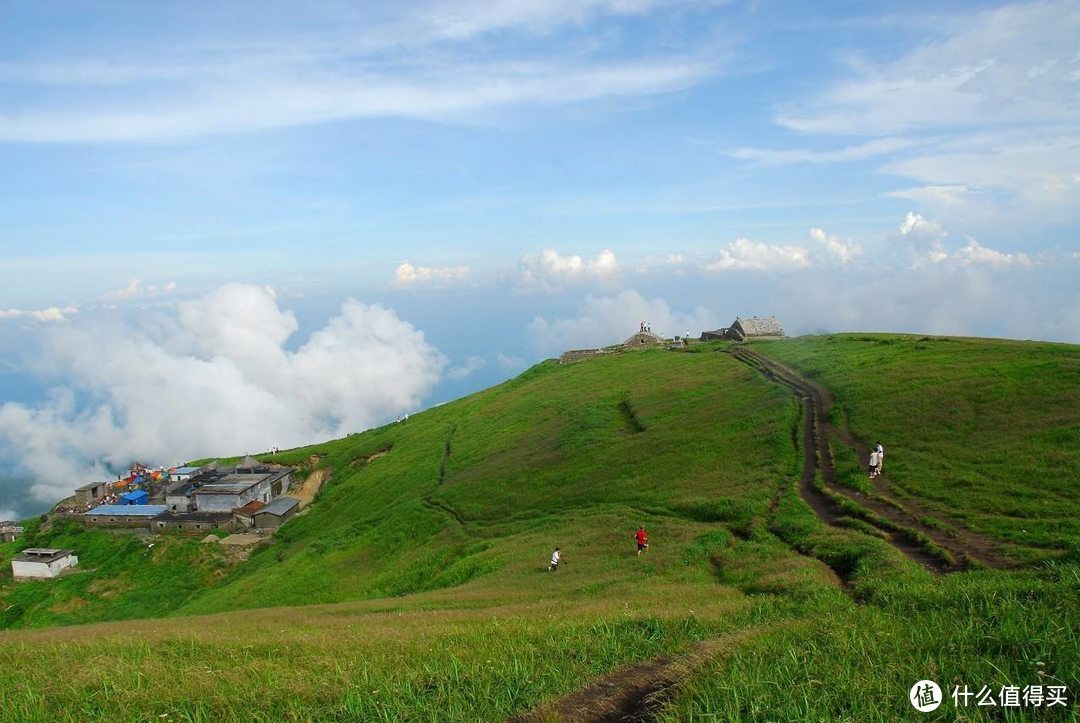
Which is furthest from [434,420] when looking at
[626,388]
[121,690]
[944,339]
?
[121,690]

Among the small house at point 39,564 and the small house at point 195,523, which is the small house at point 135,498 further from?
the small house at point 39,564

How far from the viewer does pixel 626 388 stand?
67.3m

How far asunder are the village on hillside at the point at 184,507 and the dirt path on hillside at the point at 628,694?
2678 inches

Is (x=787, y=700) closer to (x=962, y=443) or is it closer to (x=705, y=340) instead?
(x=962, y=443)

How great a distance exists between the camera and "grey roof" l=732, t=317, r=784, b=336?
9106cm

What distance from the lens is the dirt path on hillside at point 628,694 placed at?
29.4 ft

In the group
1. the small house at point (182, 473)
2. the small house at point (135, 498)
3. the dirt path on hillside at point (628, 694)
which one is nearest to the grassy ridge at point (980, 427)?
the dirt path on hillside at point (628, 694)

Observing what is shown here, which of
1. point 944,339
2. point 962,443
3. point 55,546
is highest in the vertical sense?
point 944,339

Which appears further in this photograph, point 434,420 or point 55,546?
point 434,420

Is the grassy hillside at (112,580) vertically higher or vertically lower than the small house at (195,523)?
lower

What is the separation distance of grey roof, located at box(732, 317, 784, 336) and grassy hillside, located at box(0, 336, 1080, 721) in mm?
21810

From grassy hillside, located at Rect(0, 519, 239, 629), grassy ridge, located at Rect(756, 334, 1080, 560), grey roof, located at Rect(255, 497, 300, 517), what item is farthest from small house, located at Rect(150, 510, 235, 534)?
grassy ridge, located at Rect(756, 334, 1080, 560)

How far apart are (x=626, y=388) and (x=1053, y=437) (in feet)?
132
